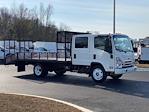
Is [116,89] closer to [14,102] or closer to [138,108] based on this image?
[138,108]

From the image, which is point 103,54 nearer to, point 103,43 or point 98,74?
point 103,43

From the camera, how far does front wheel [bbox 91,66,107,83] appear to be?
19.5 meters

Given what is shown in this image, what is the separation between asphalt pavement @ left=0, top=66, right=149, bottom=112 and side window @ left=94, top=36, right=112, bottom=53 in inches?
65.2

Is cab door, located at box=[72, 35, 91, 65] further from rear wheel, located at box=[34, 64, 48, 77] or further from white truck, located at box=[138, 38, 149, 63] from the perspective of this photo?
white truck, located at box=[138, 38, 149, 63]

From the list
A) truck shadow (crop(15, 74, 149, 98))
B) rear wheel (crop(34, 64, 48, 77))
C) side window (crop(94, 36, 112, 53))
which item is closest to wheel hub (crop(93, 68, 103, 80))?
truck shadow (crop(15, 74, 149, 98))

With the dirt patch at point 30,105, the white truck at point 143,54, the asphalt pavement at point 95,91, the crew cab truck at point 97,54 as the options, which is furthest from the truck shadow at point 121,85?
the white truck at point 143,54

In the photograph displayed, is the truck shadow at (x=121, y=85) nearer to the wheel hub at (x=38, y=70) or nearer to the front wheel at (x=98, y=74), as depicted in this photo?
the front wheel at (x=98, y=74)

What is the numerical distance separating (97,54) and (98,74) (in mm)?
957

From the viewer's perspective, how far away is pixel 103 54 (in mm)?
19297

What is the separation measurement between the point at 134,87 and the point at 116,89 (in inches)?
42.8

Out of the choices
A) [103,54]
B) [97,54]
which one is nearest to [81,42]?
[97,54]

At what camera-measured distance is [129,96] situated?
14992 millimetres

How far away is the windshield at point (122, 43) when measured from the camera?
19266mm

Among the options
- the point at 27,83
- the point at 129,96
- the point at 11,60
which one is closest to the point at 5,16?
the point at 11,60
